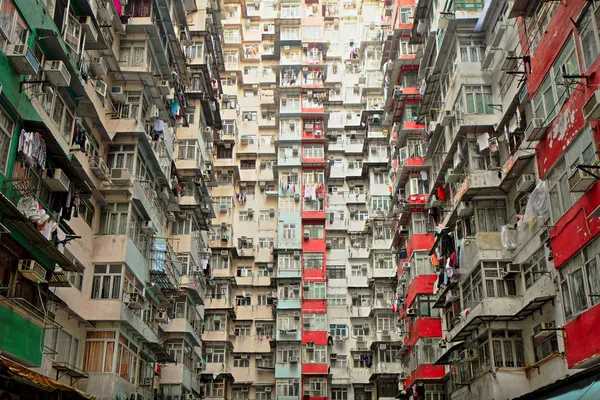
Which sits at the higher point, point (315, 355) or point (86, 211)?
point (86, 211)

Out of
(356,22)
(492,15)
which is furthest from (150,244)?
(356,22)

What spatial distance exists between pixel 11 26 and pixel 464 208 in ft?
52.7

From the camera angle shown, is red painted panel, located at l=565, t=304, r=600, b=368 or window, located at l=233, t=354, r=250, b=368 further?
window, located at l=233, t=354, r=250, b=368

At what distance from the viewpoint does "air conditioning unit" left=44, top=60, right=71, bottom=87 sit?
56.8 feet

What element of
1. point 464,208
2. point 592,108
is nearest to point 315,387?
point 464,208

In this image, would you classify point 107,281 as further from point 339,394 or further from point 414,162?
point 339,394

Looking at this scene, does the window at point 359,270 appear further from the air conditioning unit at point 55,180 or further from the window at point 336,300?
the air conditioning unit at point 55,180

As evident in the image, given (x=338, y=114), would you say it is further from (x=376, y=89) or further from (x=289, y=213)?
(x=289, y=213)

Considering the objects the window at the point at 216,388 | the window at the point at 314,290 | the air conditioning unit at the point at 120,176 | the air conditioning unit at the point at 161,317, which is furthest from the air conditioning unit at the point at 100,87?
the window at the point at 314,290

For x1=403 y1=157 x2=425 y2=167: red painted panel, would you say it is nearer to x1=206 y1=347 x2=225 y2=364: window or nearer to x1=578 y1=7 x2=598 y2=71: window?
x1=578 y1=7 x2=598 y2=71: window

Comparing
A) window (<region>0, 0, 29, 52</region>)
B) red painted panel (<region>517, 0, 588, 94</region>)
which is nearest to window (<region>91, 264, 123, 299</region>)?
window (<region>0, 0, 29, 52</region>)

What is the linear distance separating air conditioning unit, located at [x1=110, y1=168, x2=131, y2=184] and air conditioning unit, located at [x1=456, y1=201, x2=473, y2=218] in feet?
40.5

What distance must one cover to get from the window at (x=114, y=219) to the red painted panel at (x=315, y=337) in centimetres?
2425

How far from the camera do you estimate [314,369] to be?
44031mm
